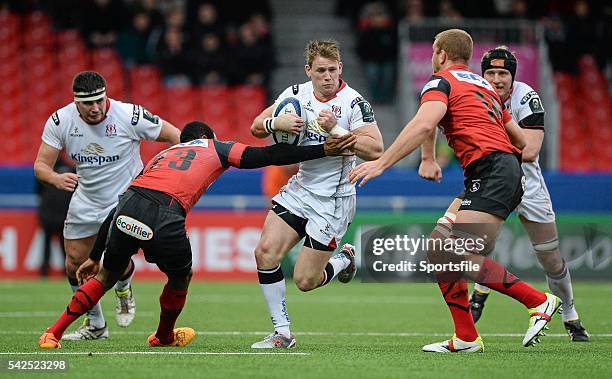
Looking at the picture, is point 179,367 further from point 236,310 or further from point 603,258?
point 603,258

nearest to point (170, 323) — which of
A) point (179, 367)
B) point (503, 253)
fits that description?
point (179, 367)

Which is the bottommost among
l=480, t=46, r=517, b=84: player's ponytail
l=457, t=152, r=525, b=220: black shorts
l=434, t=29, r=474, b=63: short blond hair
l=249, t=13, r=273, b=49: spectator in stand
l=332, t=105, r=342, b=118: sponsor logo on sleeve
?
l=457, t=152, r=525, b=220: black shorts

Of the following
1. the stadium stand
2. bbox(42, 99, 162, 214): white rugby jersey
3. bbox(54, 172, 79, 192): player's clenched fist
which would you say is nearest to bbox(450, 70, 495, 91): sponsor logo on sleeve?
bbox(42, 99, 162, 214): white rugby jersey

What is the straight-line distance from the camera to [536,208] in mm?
10109

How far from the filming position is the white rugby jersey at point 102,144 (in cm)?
1011

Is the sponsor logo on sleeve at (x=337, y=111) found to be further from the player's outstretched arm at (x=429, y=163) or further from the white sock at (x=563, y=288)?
the white sock at (x=563, y=288)

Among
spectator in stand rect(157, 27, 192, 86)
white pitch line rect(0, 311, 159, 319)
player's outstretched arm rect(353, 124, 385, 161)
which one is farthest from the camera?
spectator in stand rect(157, 27, 192, 86)

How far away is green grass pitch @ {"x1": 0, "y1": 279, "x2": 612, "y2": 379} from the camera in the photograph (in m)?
7.39

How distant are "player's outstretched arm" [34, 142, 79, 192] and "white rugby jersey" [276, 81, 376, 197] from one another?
6.58ft

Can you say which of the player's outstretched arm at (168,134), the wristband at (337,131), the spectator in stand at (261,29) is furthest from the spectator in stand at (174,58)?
the wristband at (337,131)

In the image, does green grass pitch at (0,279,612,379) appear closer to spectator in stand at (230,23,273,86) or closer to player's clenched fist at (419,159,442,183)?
player's clenched fist at (419,159,442,183)

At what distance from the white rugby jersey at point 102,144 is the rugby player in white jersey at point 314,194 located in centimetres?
154

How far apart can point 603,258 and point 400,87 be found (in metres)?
6.16

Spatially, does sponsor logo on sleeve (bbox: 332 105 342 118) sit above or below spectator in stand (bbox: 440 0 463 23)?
below
